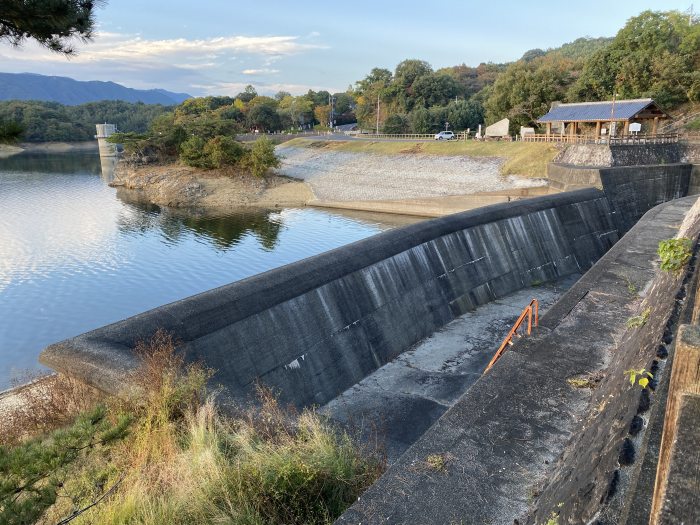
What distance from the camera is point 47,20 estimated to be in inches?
243

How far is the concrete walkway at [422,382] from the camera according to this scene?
10.4m

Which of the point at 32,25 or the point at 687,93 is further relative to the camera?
the point at 687,93

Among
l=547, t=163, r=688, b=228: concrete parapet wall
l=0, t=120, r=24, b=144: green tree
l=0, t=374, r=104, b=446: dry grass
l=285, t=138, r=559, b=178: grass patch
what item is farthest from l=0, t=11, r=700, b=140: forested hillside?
l=547, t=163, r=688, b=228: concrete parapet wall

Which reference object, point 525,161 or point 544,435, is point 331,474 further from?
point 525,161

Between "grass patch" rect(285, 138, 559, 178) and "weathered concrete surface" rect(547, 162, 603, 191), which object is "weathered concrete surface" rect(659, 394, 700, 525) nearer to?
"weathered concrete surface" rect(547, 162, 603, 191)

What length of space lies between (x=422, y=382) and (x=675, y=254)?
19.8 feet

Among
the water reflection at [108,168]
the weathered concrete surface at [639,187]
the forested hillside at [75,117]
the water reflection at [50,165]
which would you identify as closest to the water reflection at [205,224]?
the weathered concrete surface at [639,187]

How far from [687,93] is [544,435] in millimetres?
51083

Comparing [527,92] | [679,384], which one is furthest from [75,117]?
[679,384]

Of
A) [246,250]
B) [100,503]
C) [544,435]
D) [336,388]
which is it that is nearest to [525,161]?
[246,250]

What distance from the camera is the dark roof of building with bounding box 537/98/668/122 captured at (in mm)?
35938

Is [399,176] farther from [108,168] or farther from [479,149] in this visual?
[108,168]

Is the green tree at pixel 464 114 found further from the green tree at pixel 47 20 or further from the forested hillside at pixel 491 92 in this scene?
the green tree at pixel 47 20

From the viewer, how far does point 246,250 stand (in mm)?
29688
